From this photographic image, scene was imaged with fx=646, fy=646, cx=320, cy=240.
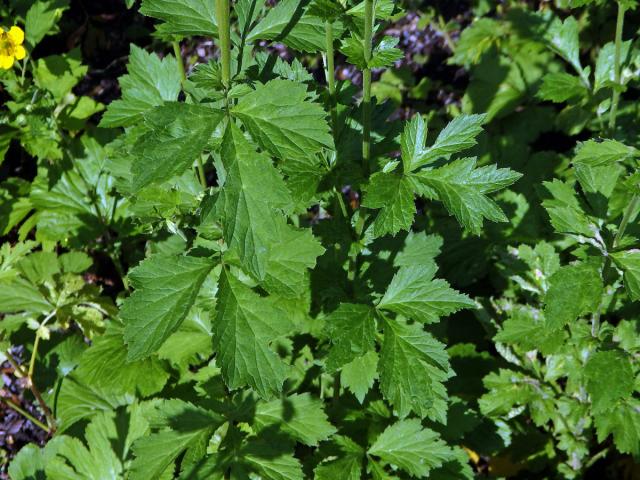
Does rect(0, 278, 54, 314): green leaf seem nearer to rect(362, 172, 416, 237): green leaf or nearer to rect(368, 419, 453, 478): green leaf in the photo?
rect(368, 419, 453, 478): green leaf

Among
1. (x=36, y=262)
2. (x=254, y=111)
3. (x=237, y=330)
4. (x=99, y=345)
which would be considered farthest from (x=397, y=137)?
(x=36, y=262)

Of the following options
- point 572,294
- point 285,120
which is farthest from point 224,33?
point 572,294

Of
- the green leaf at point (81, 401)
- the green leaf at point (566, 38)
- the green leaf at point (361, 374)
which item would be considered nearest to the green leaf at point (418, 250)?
the green leaf at point (361, 374)

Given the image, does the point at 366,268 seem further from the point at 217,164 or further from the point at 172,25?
the point at 172,25

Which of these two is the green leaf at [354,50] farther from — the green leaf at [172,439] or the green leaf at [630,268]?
the green leaf at [172,439]

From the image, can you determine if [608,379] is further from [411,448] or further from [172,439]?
[172,439]

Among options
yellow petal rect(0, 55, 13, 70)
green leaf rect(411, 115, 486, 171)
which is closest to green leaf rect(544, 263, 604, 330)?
green leaf rect(411, 115, 486, 171)
